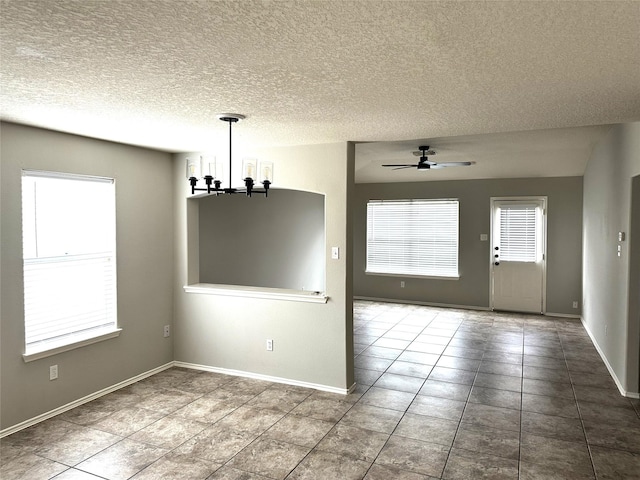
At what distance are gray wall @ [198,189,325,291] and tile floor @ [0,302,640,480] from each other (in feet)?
7.13

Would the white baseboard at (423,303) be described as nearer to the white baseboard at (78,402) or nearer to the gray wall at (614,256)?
the gray wall at (614,256)

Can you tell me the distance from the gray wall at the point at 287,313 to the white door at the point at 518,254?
4517 millimetres

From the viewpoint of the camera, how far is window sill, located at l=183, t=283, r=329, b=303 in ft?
14.1

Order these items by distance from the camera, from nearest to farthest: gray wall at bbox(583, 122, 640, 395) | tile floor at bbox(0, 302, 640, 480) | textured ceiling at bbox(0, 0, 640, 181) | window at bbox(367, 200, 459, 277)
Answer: textured ceiling at bbox(0, 0, 640, 181), tile floor at bbox(0, 302, 640, 480), gray wall at bbox(583, 122, 640, 395), window at bbox(367, 200, 459, 277)

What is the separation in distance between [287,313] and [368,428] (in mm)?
1392

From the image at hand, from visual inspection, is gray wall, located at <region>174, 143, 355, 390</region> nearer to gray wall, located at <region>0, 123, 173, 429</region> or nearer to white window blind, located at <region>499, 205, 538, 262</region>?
gray wall, located at <region>0, 123, 173, 429</region>

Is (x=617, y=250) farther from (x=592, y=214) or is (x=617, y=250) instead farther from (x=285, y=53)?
(x=285, y=53)

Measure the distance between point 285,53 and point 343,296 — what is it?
2.63 meters

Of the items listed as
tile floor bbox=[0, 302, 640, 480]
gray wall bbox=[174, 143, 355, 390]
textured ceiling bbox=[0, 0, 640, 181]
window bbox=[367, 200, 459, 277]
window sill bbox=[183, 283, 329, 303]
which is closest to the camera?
textured ceiling bbox=[0, 0, 640, 181]

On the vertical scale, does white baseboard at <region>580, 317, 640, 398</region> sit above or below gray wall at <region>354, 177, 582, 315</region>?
below

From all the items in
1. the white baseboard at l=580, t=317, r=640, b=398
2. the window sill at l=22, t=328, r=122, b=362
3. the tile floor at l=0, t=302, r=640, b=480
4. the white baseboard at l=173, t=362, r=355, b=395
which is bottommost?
the tile floor at l=0, t=302, r=640, b=480

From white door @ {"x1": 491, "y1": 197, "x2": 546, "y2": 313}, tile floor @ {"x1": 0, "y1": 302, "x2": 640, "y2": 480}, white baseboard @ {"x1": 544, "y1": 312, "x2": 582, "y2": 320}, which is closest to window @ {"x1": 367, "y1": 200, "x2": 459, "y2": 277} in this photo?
white door @ {"x1": 491, "y1": 197, "x2": 546, "y2": 313}

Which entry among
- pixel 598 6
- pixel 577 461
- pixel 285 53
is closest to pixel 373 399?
pixel 577 461

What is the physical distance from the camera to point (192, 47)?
6.21 ft
